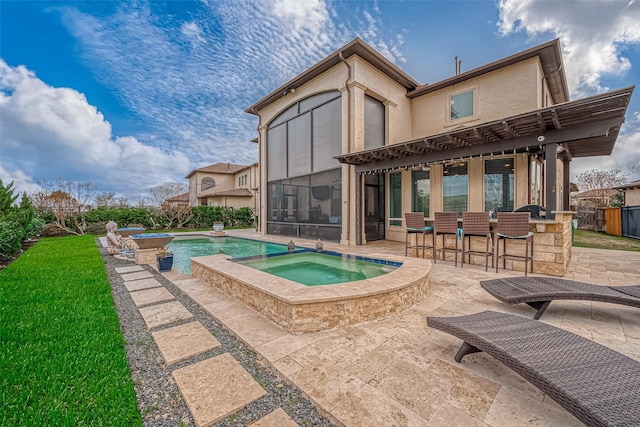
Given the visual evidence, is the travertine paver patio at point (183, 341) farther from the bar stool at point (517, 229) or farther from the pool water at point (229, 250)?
the bar stool at point (517, 229)

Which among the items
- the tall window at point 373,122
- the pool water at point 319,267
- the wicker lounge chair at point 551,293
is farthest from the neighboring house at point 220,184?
the wicker lounge chair at point 551,293

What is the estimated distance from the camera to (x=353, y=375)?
214 cm

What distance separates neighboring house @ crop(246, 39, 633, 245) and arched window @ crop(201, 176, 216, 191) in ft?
70.8

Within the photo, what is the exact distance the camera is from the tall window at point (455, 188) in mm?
9008

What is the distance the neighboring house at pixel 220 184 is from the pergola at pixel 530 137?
1958 cm

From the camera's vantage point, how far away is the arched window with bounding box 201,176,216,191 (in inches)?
1229

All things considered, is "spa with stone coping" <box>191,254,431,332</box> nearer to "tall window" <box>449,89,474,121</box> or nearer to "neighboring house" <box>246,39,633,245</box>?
"neighboring house" <box>246,39,633,245</box>

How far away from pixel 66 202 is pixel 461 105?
19599 mm

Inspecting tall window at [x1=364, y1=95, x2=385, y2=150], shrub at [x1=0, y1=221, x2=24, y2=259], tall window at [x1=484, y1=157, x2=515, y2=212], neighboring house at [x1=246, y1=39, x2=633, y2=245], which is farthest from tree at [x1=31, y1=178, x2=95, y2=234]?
tall window at [x1=484, y1=157, x2=515, y2=212]

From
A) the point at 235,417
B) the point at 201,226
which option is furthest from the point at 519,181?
the point at 201,226

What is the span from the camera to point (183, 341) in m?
2.77

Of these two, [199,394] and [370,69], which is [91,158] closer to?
[370,69]

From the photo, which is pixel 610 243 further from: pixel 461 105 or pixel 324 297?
pixel 324 297

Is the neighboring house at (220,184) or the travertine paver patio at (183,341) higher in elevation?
the neighboring house at (220,184)
